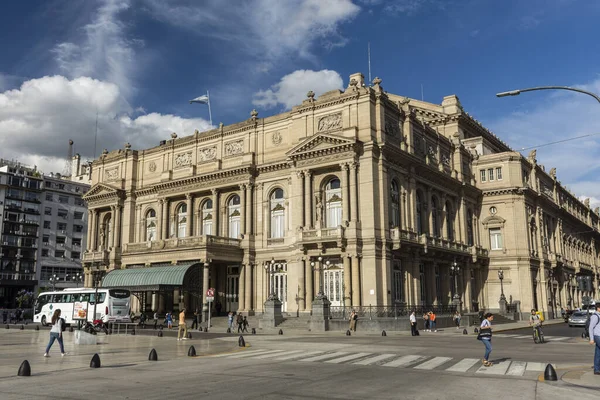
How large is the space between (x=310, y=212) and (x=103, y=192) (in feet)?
93.6

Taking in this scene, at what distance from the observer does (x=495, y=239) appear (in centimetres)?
6141

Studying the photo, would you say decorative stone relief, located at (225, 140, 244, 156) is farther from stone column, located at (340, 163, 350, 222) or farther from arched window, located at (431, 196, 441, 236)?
arched window, located at (431, 196, 441, 236)

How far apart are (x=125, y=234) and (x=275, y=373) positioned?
4886 cm

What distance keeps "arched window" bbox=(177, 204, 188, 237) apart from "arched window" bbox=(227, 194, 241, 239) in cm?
601

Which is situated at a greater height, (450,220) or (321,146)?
(321,146)

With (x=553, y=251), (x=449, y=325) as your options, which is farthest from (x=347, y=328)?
(x=553, y=251)

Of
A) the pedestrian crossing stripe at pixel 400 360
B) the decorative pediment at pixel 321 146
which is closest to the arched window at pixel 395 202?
the decorative pediment at pixel 321 146

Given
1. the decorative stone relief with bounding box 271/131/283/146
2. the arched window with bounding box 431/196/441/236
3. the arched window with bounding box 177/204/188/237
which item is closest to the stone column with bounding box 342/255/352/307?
the decorative stone relief with bounding box 271/131/283/146

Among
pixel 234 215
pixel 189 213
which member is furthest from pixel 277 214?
pixel 189 213

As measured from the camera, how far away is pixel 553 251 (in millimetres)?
68875

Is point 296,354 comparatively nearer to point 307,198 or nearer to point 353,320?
point 353,320

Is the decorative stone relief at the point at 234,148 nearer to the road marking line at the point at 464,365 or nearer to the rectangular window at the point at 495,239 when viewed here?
the rectangular window at the point at 495,239

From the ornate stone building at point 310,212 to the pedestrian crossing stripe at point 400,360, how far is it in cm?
2069

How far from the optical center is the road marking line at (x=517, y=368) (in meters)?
16.4
